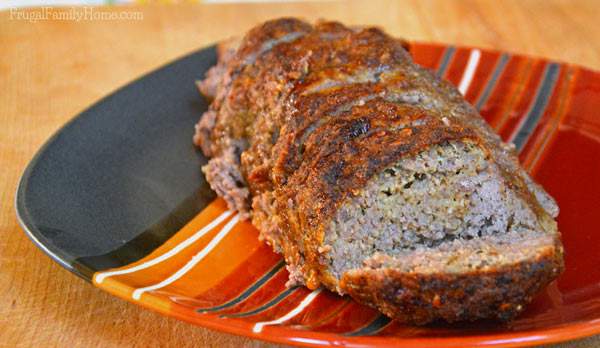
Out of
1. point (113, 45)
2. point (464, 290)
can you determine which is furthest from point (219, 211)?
point (113, 45)

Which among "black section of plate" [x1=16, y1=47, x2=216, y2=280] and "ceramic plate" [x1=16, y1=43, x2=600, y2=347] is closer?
"ceramic plate" [x1=16, y1=43, x2=600, y2=347]

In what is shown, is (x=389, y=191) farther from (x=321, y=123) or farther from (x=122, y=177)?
(x=122, y=177)

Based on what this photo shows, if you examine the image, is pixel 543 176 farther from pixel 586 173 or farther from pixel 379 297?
pixel 379 297

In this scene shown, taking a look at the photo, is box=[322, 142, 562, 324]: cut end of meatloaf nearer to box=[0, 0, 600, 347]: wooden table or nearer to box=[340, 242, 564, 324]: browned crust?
box=[340, 242, 564, 324]: browned crust

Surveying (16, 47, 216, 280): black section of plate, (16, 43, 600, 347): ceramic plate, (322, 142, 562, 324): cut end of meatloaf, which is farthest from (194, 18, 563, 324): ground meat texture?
(16, 47, 216, 280): black section of plate

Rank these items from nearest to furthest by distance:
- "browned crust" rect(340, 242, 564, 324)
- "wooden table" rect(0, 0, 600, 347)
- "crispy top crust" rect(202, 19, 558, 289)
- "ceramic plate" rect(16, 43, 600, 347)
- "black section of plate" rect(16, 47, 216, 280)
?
"browned crust" rect(340, 242, 564, 324)
"ceramic plate" rect(16, 43, 600, 347)
"crispy top crust" rect(202, 19, 558, 289)
"black section of plate" rect(16, 47, 216, 280)
"wooden table" rect(0, 0, 600, 347)

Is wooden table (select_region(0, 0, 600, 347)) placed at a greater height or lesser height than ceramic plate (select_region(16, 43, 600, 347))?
lesser

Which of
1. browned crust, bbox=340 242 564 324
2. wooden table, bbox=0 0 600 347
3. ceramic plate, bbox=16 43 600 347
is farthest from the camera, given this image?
wooden table, bbox=0 0 600 347
